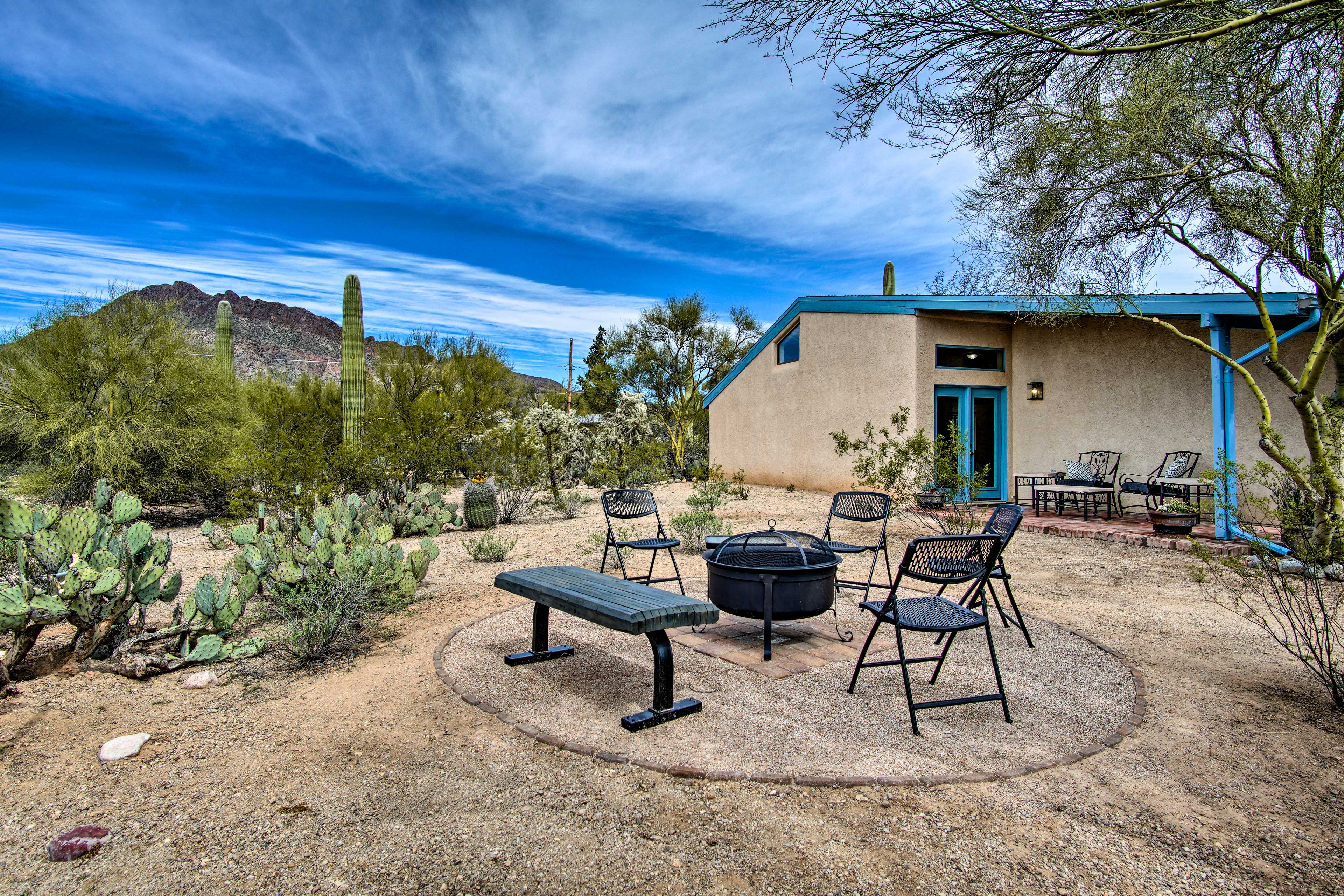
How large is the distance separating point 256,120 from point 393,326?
6456mm

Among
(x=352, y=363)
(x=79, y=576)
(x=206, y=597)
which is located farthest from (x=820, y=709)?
(x=352, y=363)

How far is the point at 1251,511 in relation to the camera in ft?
27.1

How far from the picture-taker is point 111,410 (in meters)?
9.70

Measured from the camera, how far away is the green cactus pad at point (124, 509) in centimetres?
437

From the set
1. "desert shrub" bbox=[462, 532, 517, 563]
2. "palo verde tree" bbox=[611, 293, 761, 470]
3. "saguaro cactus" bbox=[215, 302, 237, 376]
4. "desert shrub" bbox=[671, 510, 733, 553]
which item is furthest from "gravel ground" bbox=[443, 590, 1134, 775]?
"palo verde tree" bbox=[611, 293, 761, 470]

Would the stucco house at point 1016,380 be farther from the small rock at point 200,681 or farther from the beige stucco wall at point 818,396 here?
the small rock at point 200,681

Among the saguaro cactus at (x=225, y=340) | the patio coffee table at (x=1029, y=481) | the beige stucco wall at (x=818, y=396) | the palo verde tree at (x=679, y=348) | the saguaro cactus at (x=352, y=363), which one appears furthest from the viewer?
the palo verde tree at (x=679, y=348)

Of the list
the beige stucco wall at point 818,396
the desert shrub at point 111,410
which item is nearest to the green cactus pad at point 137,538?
the desert shrub at point 111,410

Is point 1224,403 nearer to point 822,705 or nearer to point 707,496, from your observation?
point 707,496

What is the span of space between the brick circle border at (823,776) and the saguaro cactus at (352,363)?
8544mm

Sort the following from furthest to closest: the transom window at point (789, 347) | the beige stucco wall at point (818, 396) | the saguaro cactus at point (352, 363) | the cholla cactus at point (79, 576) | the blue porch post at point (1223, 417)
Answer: the transom window at point (789, 347) → the beige stucco wall at point (818, 396) → the saguaro cactus at point (352, 363) → the blue porch post at point (1223, 417) → the cholla cactus at point (79, 576)

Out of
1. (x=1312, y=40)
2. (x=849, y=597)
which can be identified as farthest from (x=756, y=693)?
(x=1312, y=40)

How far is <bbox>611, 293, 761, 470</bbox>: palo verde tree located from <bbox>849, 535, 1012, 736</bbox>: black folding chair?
2284 centimetres

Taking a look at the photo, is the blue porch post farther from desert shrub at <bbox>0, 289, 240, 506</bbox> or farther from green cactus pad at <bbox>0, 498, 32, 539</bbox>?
desert shrub at <bbox>0, 289, 240, 506</bbox>
